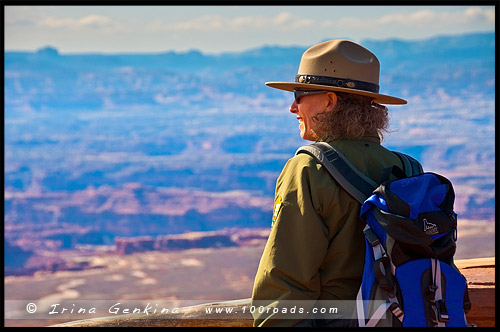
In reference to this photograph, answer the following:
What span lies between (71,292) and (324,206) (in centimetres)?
7185

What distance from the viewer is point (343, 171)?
77.1 inches

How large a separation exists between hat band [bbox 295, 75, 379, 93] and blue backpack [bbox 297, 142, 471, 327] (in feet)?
1.24

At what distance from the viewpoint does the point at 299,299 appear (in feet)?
6.23

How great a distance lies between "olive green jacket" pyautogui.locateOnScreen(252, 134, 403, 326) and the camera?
191 centimetres

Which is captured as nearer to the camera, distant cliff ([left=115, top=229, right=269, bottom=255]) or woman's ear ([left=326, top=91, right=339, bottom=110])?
woman's ear ([left=326, top=91, right=339, bottom=110])

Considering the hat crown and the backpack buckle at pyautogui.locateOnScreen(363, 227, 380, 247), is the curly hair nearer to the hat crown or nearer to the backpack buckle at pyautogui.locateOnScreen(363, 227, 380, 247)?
the hat crown

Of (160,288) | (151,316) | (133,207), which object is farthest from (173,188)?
(151,316)

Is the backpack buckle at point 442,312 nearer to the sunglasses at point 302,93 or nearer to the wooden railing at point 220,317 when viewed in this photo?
the sunglasses at point 302,93

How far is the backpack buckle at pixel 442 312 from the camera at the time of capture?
1828 millimetres

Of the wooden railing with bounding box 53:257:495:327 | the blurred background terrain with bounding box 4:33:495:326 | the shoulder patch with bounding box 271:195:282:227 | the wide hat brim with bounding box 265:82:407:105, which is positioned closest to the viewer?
the shoulder patch with bounding box 271:195:282:227

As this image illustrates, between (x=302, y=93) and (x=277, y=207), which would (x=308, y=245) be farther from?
(x=302, y=93)

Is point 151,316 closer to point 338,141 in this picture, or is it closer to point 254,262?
point 338,141

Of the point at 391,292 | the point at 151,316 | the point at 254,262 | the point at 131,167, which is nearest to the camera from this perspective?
the point at 391,292

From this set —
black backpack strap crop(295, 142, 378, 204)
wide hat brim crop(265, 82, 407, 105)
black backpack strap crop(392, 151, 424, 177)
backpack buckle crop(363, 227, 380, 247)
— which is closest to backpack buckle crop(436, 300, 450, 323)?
backpack buckle crop(363, 227, 380, 247)
